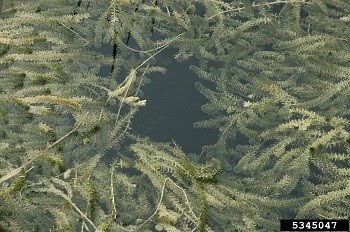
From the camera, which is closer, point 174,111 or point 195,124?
point 195,124

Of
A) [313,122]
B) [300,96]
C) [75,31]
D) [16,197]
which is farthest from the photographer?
[75,31]

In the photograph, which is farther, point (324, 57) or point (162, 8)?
point (162, 8)

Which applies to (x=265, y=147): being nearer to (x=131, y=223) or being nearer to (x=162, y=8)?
(x=131, y=223)

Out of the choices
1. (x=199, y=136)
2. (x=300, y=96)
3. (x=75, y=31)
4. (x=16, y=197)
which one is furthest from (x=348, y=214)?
(x=75, y=31)

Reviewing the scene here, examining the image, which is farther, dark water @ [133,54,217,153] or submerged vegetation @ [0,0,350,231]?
dark water @ [133,54,217,153]

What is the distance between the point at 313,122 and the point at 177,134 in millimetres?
733

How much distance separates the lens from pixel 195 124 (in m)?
2.61

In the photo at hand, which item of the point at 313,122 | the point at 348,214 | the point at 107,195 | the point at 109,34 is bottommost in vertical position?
the point at 348,214

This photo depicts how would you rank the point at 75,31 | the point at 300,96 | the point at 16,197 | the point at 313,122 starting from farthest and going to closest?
the point at 75,31 < the point at 300,96 < the point at 313,122 < the point at 16,197

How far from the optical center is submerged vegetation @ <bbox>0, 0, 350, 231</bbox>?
2168 millimetres

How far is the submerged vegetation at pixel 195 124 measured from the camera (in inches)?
85.4

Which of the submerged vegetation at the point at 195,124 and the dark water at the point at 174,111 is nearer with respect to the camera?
the submerged vegetation at the point at 195,124

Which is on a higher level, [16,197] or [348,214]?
[16,197]

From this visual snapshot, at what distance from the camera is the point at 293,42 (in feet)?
8.63
